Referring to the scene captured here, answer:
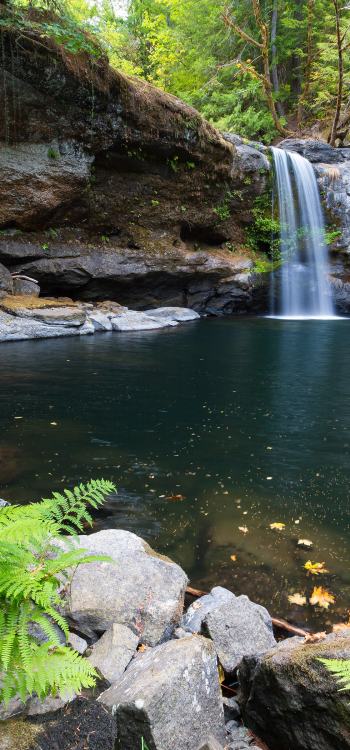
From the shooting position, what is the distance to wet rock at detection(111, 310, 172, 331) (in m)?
16.0

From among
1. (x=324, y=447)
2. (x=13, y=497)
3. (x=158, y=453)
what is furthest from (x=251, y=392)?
(x=13, y=497)

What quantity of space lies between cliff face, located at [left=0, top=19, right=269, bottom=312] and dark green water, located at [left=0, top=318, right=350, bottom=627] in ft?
22.5

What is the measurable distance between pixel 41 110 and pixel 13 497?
45.9 ft

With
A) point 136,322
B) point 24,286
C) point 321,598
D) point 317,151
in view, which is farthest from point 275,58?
point 321,598

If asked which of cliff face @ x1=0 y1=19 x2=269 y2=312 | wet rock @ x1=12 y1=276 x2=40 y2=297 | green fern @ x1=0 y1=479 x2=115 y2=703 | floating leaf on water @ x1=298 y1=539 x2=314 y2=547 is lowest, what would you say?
floating leaf on water @ x1=298 y1=539 x2=314 y2=547

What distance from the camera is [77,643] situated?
228 cm

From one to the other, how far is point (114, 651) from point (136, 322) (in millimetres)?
14668

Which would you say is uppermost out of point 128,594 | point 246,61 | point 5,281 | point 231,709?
point 246,61

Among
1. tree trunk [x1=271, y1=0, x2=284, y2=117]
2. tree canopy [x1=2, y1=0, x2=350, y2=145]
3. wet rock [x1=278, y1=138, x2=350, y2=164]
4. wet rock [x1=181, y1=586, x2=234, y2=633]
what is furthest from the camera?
tree trunk [x1=271, y1=0, x2=284, y2=117]

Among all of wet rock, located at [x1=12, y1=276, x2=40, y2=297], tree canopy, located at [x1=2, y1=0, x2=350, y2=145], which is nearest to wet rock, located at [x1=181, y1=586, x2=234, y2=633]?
wet rock, located at [x1=12, y1=276, x2=40, y2=297]

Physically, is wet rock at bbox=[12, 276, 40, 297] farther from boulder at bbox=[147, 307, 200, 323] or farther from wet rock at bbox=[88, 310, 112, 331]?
boulder at bbox=[147, 307, 200, 323]

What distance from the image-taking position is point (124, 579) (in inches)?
110

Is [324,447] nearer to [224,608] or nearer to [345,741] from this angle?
[224,608]

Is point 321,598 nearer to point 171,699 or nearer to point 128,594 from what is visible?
point 128,594
